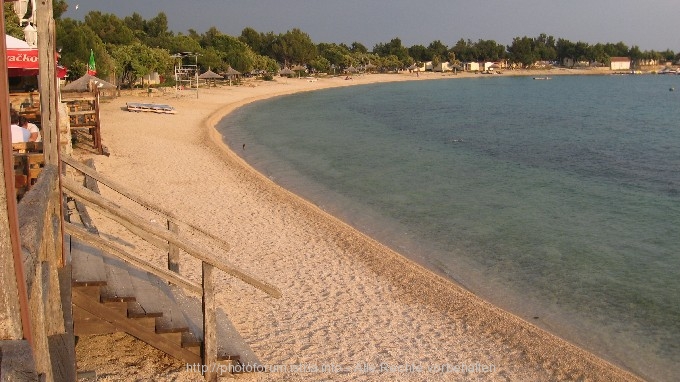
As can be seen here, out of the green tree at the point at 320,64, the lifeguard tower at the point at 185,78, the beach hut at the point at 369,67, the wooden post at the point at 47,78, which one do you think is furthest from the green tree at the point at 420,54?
the wooden post at the point at 47,78

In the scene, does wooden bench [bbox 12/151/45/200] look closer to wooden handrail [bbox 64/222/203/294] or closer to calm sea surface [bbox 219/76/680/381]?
wooden handrail [bbox 64/222/203/294]

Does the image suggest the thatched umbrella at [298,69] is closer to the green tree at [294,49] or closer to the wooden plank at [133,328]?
the green tree at [294,49]

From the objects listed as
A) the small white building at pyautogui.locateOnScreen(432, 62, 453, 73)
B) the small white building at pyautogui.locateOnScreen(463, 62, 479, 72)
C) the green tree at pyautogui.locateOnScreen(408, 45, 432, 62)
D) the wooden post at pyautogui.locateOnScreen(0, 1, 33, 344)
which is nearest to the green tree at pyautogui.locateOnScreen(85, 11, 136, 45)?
the wooden post at pyautogui.locateOnScreen(0, 1, 33, 344)

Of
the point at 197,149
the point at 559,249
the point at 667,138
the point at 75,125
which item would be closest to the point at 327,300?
the point at 559,249

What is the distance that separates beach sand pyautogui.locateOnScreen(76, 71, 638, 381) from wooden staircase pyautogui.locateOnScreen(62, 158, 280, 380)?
0.34 metres

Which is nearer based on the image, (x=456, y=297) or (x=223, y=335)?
(x=223, y=335)

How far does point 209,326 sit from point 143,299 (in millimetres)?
757

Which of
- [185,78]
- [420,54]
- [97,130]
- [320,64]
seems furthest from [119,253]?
[420,54]

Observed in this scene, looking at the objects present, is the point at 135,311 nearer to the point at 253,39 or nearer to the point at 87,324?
the point at 87,324

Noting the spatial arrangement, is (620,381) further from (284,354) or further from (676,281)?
(676,281)

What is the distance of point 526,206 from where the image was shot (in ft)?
66.2

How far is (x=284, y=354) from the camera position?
779 centimetres

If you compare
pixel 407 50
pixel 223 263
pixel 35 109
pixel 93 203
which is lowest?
pixel 223 263

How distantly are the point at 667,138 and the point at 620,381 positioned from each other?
38.9m
